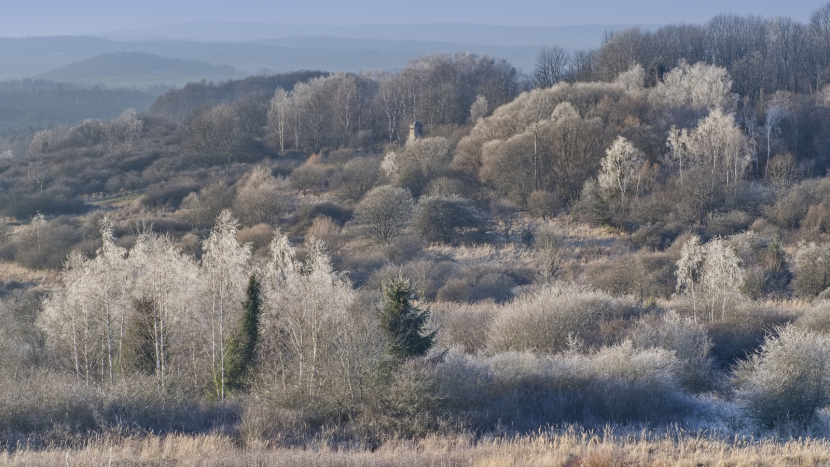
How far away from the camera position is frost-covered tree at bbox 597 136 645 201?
3675cm

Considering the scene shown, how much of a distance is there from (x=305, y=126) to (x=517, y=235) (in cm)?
2971

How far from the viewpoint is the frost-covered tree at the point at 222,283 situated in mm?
15148

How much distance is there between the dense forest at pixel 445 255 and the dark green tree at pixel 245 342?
0.22ft

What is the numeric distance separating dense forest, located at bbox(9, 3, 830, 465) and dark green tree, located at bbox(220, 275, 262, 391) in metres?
0.07

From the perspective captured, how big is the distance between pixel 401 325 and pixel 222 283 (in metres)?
4.65

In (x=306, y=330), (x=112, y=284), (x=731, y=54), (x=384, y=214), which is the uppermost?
(x=731, y=54)

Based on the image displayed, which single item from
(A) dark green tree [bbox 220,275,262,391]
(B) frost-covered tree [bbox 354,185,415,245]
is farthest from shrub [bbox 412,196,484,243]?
(A) dark green tree [bbox 220,275,262,391]

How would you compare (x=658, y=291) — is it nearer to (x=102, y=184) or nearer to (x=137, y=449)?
(x=137, y=449)

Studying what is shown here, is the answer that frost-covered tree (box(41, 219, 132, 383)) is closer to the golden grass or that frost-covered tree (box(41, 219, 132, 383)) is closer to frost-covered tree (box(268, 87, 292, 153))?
the golden grass

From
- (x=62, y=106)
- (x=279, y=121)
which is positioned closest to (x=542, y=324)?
(x=279, y=121)

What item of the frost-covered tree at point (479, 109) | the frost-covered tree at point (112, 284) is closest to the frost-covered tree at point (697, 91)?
the frost-covered tree at point (479, 109)

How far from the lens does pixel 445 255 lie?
33.1 metres

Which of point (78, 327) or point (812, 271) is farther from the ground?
point (78, 327)

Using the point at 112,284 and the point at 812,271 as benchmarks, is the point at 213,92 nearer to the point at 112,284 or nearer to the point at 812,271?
the point at 812,271
